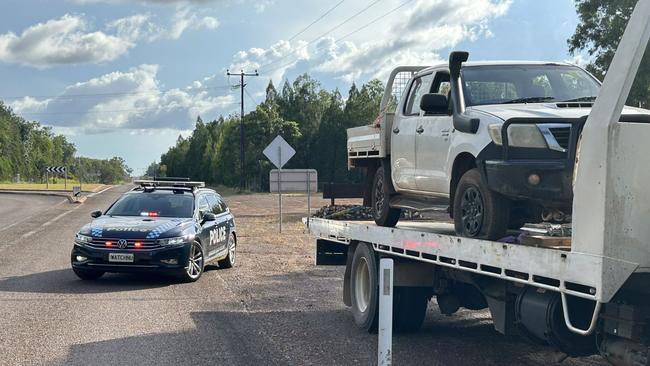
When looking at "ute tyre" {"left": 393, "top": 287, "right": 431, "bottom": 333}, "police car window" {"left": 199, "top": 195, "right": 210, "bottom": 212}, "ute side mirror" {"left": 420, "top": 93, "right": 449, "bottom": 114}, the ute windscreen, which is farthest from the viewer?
"police car window" {"left": 199, "top": 195, "right": 210, "bottom": 212}

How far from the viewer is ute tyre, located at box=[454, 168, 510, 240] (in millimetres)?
5559

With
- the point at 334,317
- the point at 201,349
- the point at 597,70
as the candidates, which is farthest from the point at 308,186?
the point at 201,349

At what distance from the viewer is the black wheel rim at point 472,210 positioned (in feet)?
19.0

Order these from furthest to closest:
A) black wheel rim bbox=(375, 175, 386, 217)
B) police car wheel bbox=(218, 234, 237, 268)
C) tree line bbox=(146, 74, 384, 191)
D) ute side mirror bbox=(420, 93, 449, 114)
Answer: tree line bbox=(146, 74, 384, 191) → police car wheel bbox=(218, 234, 237, 268) → black wheel rim bbox=(375, 175, 386, 217) → ute side mirror bbox=(420, 93, 449, 114)

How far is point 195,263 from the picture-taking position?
38.2 feet

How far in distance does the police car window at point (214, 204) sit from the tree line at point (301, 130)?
58081 mm

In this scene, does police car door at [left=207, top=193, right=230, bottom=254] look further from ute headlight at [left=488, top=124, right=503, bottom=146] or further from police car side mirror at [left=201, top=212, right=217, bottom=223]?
ute headlight at [left=488, top=124, right=503, bottom=146]

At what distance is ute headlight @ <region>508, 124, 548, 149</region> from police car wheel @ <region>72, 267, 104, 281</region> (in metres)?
7.96

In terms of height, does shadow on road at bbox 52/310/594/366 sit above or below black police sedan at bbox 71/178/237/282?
below

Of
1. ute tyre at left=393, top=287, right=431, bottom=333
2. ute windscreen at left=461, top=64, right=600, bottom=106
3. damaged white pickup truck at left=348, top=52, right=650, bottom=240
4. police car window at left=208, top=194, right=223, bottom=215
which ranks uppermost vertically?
ute windscreen at left=461, top=64, right=600, bottom=106

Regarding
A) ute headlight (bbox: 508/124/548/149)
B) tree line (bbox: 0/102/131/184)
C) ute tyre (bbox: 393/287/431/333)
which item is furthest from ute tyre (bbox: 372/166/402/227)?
tree line (bbox: 0/102/131/184)

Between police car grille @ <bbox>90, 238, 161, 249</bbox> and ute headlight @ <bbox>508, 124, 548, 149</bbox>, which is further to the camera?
police car grille @ <bbox>90, 238, 161, 249</bbox>

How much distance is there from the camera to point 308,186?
23938 millimetres

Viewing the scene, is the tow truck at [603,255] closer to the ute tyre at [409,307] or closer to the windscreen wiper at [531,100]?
the windscreen wiper at [531,100]
